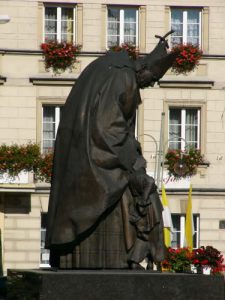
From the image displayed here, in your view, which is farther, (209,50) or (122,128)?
(209,50)

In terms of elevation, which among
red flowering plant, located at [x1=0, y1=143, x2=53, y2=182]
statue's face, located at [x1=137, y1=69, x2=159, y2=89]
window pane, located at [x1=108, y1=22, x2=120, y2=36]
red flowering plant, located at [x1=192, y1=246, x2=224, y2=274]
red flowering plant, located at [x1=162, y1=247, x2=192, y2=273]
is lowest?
red flowering plant, located at [x1=162, y1=247, x2=192, y2=273]

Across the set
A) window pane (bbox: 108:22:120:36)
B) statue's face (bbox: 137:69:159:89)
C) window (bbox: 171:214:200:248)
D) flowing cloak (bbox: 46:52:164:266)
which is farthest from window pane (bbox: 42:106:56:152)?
flowing cloak (bbox: 46:52:164:266)

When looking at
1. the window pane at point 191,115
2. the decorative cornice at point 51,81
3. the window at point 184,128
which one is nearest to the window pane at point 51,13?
the decorative cornice at point 51,81

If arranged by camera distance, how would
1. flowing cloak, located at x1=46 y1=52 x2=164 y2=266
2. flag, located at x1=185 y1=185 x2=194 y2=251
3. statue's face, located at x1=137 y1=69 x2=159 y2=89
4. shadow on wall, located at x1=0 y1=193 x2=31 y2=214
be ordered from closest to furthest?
flowing cloak, located at x1=46 y1=52 x2=164 y2=266 → statue's face, located at x1=137 y1=69 x2=159 y2=89 → flag, located at x1=185 y1=185 x2=194 y2=251 → shadow on wall, located at x1=0 y1=193 x2=31 y2=214

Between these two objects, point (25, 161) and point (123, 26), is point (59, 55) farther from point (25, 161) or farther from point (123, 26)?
point (25, 161)

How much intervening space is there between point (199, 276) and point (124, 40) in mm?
30636

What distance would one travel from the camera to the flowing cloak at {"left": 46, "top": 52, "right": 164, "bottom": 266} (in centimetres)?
1722

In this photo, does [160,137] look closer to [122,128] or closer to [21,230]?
[21,230]

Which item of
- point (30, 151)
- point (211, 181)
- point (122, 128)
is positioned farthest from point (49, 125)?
point (122, 128)

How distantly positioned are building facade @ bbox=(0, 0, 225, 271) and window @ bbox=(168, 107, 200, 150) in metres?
0.03

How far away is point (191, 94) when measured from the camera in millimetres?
47750

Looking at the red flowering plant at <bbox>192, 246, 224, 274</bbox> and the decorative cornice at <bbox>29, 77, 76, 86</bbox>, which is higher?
the decorative cornice at <bbox>29, 77, 76, 86</bbox>

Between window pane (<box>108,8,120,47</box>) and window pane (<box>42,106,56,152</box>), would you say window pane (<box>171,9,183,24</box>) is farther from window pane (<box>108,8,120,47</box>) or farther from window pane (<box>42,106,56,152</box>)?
window pane (<box>42,106,56,152</box>)

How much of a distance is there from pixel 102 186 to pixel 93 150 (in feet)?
1.31
